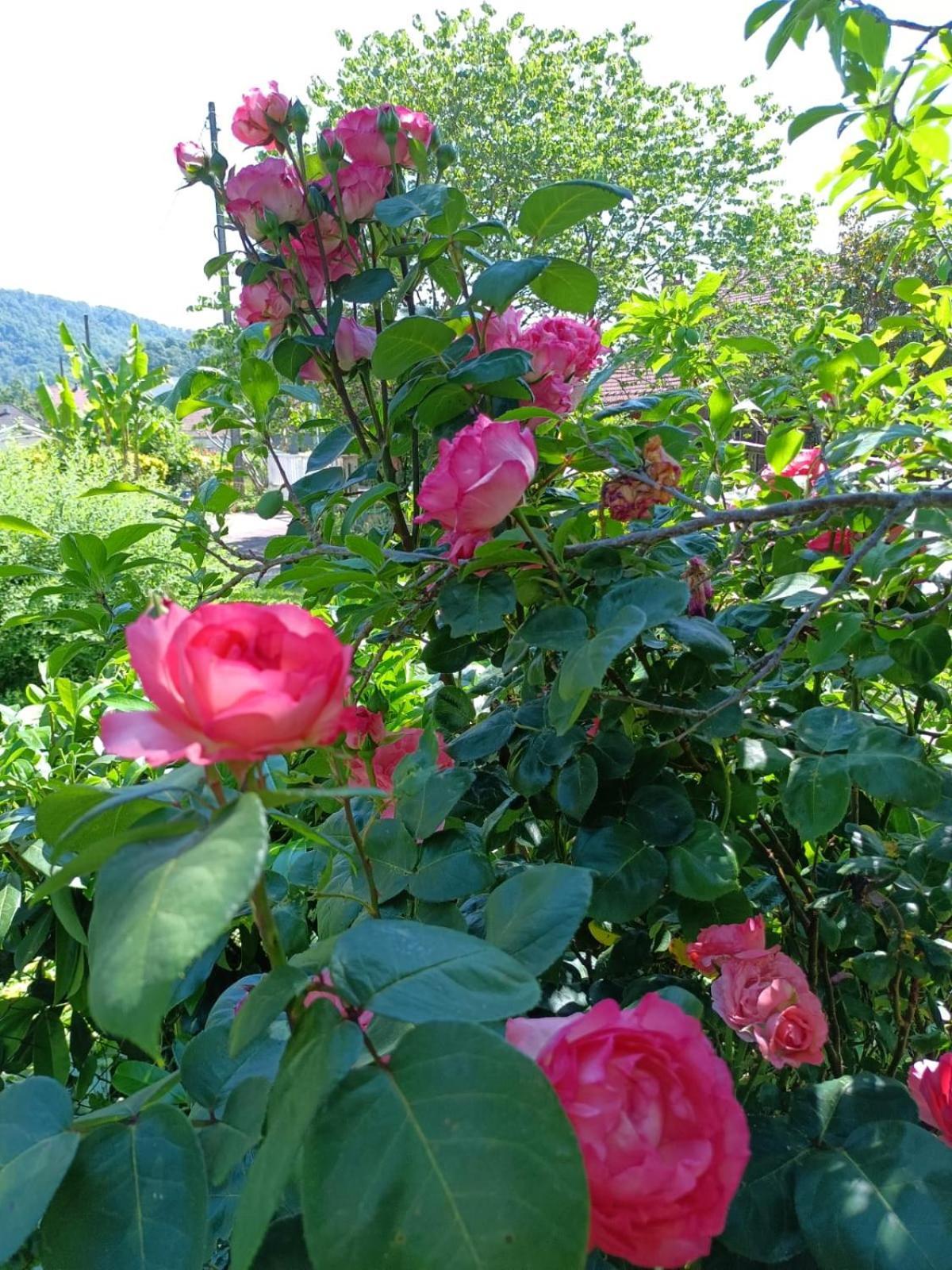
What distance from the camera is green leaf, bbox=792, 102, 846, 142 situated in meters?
1.15

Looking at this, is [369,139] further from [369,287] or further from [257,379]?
[257,379]

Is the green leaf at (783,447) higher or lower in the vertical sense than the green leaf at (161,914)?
higher

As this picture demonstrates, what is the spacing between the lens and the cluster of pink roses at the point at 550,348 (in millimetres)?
879

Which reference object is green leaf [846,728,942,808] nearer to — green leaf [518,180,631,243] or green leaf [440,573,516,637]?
green leaf [440,573,516,637]

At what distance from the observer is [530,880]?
0.46 metres

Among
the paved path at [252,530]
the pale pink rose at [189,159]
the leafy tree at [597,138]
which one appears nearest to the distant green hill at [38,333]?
the paved path at [252,530]

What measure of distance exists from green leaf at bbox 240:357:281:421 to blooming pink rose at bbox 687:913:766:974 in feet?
2.41

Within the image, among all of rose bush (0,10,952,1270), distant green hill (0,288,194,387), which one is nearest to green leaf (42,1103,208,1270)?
rose bush (0,10,952,1270)

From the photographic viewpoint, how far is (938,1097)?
57 cm

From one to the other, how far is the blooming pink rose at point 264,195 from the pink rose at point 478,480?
0.44 meters

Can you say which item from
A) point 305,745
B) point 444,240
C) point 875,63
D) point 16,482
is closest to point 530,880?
point 305,745

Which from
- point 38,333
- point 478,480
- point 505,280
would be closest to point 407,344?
point 505,280

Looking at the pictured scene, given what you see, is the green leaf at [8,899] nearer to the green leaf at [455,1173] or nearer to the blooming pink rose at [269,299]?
the blooming pink rose at [269,299]

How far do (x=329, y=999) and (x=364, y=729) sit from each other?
541 mm
